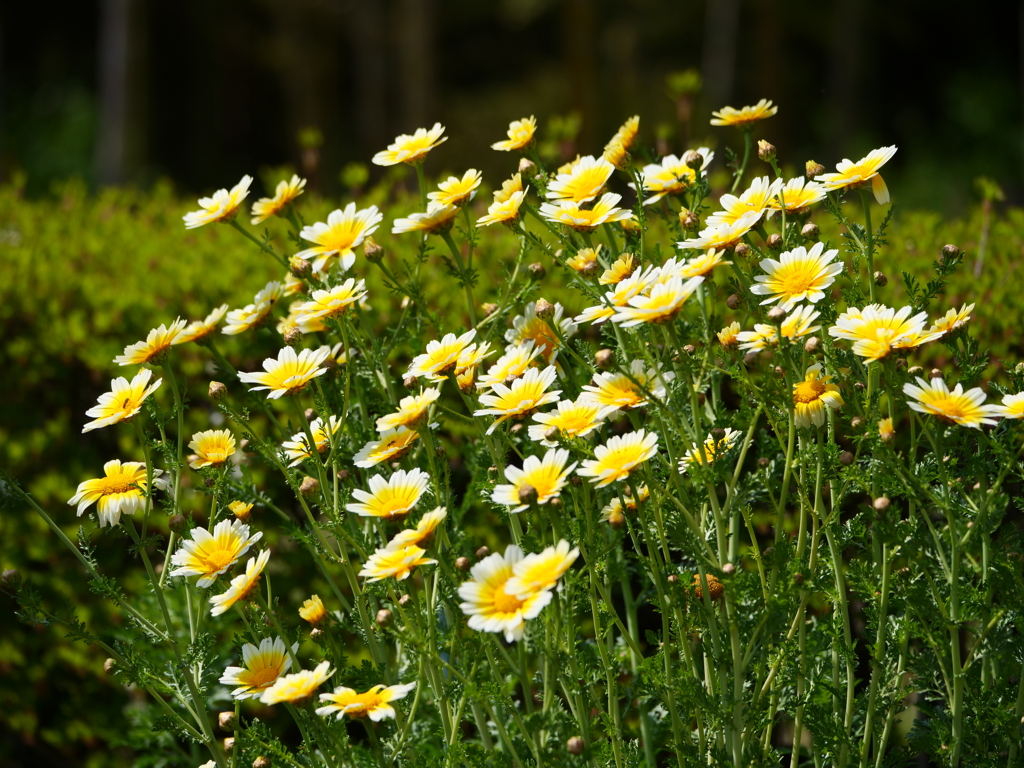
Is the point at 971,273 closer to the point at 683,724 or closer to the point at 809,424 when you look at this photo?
the point at 809,424

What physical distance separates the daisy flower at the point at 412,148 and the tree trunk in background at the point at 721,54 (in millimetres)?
13896

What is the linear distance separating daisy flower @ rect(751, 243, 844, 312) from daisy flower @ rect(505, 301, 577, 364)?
1.23 feet

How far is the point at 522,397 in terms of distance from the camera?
63.6 inches

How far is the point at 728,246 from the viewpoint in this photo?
65.7 inches

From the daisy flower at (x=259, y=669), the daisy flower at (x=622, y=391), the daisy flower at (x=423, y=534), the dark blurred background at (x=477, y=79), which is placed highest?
the daisy flower at (x=622, y=391)

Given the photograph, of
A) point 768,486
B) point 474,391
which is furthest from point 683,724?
point 474,391

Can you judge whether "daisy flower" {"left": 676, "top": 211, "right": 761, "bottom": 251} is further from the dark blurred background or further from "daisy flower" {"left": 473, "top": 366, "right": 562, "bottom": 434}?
the dark blurred background

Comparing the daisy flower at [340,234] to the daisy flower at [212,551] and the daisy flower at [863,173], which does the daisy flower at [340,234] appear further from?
the daisy flower at [863,173]

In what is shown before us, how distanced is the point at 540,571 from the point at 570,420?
33 centimetres

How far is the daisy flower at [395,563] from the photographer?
4.72 feet

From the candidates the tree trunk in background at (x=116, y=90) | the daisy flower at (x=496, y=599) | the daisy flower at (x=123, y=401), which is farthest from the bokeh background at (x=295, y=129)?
the daisy flower at (x=496, y=599)

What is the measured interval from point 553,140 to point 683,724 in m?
2.46

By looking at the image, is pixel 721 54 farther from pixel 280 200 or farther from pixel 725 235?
pixel 725 235

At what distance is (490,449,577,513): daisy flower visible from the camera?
1.46 meters
